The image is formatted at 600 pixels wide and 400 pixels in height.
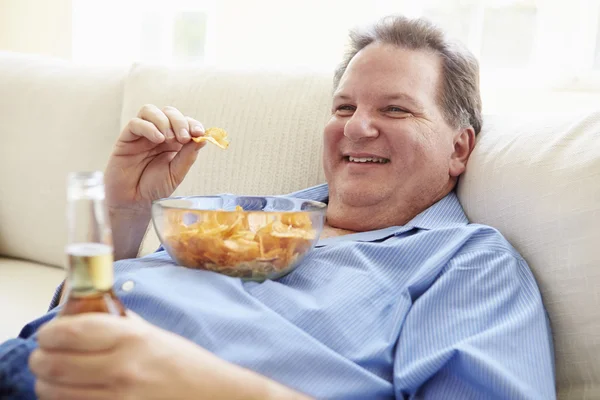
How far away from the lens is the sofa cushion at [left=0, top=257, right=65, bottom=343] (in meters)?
1.52

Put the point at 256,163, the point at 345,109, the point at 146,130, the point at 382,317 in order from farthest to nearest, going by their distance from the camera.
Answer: the point at 256,163 < the point at 345,109 < the point at 146,130 < the point at 382,317

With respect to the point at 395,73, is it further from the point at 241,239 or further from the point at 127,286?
the point at 127,286

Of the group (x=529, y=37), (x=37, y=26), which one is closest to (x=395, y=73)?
(x=529, y=37)

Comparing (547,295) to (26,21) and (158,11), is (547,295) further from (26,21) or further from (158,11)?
(26,21)

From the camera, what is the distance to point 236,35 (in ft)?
10.3

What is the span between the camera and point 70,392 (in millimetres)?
610

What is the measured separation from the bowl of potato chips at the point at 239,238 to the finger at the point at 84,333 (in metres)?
0.38

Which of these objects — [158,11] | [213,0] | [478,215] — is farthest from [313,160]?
[158,11]

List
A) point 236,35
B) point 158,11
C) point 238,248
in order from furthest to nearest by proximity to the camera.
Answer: point 158,11
point 236,35
point 238,248

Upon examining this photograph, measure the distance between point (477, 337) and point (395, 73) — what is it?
24.6 inches

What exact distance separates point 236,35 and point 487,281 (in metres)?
2.35

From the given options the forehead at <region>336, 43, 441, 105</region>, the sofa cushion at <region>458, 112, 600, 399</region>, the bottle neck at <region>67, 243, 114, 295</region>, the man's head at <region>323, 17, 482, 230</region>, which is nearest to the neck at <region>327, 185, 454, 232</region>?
the man's head at <region>323, 17, 482, 230</region>

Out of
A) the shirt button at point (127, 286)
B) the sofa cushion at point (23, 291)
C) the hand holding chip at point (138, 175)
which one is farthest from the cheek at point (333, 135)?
the sofa cushion at point (23, 291)

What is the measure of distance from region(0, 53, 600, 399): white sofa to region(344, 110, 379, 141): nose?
22cm
